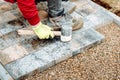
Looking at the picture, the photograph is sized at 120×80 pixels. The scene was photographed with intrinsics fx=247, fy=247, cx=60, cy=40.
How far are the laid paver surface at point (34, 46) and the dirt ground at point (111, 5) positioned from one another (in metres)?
0.38

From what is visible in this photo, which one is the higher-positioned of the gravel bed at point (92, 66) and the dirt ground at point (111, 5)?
the dirt ground at point (111, 5)

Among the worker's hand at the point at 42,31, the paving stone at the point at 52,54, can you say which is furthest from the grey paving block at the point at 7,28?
the paving stone at the point at 52,54

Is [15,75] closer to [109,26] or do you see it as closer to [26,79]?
[26,79]

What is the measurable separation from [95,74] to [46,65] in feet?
2.36

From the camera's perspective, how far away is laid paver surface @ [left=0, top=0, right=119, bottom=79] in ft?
11.6

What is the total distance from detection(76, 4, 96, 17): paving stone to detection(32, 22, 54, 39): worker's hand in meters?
1.03

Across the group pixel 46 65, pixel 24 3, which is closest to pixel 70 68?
pixel 46 65

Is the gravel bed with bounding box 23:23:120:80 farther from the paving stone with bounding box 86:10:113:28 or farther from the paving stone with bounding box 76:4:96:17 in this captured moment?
the paving stone with bounding box 76:4:96:17

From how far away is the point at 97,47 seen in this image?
402 centimetres

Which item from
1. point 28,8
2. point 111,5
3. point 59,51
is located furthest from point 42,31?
point 111,5

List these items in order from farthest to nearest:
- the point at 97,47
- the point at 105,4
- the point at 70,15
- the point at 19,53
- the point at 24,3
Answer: the point at 105,4
the point at 70,15
the point at 97,47
the point at 19,53
the point at 24,3

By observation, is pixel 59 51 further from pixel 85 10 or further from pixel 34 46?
pixel 85 10

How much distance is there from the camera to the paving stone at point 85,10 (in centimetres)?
463

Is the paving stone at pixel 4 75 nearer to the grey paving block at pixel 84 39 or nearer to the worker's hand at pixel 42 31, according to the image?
the worker's hand at pixel 42 31
